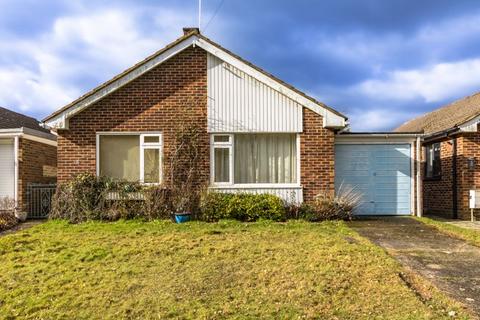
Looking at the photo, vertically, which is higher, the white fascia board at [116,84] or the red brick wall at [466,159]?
the white fascia board at [116,84]

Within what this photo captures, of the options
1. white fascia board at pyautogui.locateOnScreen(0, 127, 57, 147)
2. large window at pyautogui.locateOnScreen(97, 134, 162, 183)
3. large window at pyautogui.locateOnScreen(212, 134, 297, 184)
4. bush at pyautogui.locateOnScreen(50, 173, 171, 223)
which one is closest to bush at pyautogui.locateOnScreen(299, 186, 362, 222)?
large window at pyautogui.locateOnScreen(212, 134, 297, 184)

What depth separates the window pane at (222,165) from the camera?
1188 centimetres

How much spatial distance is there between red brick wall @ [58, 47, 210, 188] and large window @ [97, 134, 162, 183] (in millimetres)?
243

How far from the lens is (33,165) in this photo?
13164 mm

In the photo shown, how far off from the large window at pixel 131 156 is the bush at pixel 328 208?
4.44 meters

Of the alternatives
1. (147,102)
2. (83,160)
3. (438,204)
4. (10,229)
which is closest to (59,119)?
(83,160)

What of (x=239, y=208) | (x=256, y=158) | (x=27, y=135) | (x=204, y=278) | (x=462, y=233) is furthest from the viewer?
(x=27, y=135)

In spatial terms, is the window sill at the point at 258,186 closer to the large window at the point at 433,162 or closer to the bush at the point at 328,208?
the bush at the point at 328,208

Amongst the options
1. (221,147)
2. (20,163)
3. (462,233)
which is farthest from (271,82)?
(20,163)

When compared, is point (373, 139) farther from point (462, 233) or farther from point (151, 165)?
point (151, 165)

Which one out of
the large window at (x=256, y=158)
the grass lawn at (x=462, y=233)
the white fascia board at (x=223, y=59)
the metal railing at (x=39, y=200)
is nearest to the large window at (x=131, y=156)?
the white fascia board at (x=223, y=59)

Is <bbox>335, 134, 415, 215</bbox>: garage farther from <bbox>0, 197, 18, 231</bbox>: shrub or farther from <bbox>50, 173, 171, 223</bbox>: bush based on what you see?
<bbox>0, 197, 18, 231</bbox>: shrub

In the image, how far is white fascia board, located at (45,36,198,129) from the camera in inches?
453

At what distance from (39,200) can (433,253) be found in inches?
446
